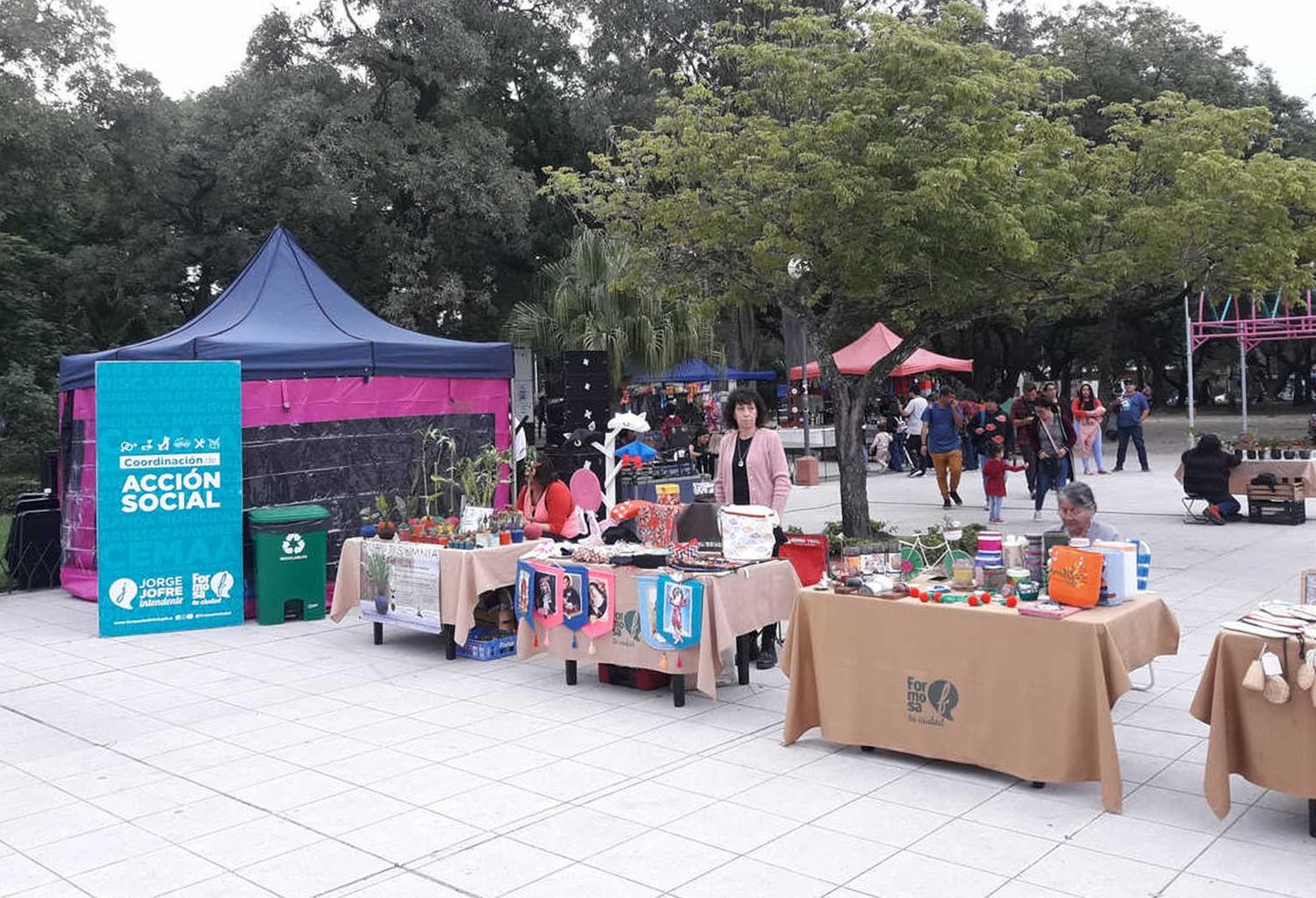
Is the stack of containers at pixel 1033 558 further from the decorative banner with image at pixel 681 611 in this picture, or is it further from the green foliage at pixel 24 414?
the green foliage at pixel 24 414

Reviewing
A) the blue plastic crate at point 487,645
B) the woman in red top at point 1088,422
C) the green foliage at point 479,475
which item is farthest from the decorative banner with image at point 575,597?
the woman in red top at point 1088,422

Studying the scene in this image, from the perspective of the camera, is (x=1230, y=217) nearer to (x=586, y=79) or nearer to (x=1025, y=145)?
(x=1025, y=145)

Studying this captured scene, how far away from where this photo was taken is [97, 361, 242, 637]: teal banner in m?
9.09

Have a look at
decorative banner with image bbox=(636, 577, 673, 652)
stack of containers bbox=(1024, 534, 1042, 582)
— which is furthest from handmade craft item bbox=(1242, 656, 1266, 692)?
decorative banner with image bbox=(636, 577, 673, 652)

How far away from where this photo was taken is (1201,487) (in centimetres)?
1345

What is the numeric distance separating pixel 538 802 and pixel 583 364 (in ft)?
30.9

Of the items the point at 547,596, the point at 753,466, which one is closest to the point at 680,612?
the point at 547,596

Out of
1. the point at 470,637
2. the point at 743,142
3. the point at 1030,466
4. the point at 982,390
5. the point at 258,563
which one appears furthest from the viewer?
the point at 982,390

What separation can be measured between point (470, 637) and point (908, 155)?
558cm

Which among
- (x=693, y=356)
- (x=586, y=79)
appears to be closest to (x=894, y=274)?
(x=693, y=356)

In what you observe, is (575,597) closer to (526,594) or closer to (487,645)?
(526,594)

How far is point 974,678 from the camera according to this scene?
5.10m

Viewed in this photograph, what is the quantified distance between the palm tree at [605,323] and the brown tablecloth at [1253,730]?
60.2 ft

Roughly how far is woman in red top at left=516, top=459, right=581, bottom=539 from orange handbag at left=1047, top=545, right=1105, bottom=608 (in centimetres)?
435
